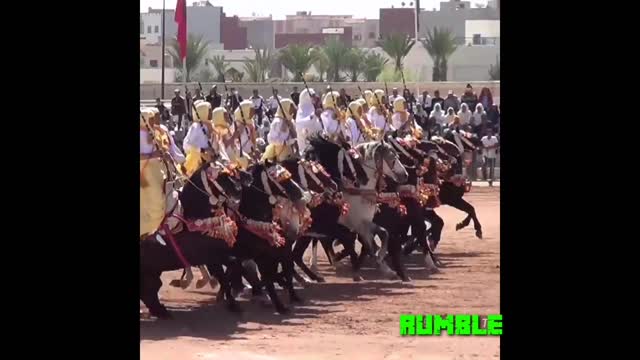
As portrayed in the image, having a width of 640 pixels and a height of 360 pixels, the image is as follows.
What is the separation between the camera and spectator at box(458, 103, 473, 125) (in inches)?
1039

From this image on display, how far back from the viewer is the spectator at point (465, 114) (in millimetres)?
26381

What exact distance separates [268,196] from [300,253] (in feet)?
6.80

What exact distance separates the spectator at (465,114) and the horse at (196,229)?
15.4 metres

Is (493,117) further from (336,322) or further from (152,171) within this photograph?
(152,171)

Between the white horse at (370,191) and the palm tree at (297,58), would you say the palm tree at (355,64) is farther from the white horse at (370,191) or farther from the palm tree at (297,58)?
the white horse at (370,191)

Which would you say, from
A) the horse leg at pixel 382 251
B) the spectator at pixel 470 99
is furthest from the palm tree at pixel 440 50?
the horse leg at pixel 382 251

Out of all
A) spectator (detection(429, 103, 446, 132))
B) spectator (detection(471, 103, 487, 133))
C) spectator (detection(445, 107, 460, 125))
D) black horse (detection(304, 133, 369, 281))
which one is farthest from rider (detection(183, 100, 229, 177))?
spectator (detection(471, 103, 487, 133))

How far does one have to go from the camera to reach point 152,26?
55000mm

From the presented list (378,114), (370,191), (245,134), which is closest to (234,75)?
(378,114)

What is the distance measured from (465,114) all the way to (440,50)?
47.4ft

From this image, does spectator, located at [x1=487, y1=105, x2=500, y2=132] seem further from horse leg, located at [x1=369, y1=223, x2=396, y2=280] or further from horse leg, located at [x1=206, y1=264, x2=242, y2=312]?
horse leg, located at [x1=206, y1=264, x2=242, y2=312]

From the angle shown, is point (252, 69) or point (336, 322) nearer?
point (336, 322)
